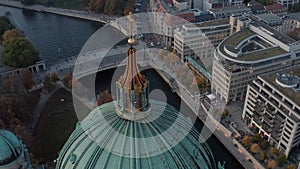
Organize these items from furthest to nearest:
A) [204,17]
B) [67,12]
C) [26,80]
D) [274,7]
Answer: [67,12]
[274,7]
[204,17]
[26,80]

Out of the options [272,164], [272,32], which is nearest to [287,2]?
[272,32]

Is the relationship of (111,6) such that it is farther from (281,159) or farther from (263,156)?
(281,159)

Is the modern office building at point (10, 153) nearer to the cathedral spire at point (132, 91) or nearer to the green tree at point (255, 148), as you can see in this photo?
the cathedral spire at point (132, 91)

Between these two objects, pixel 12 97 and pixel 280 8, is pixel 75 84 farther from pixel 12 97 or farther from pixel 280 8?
pixel 280 8

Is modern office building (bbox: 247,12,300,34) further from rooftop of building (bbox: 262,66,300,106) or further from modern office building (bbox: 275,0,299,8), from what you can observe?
rooftop of building (bbox: 262,66,300,106)

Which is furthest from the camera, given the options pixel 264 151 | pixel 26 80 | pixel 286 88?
pixel 26 80

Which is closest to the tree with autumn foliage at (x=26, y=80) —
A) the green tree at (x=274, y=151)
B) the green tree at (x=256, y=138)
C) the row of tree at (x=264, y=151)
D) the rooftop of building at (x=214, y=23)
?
the rooftop of building at (x=214, y=23)
